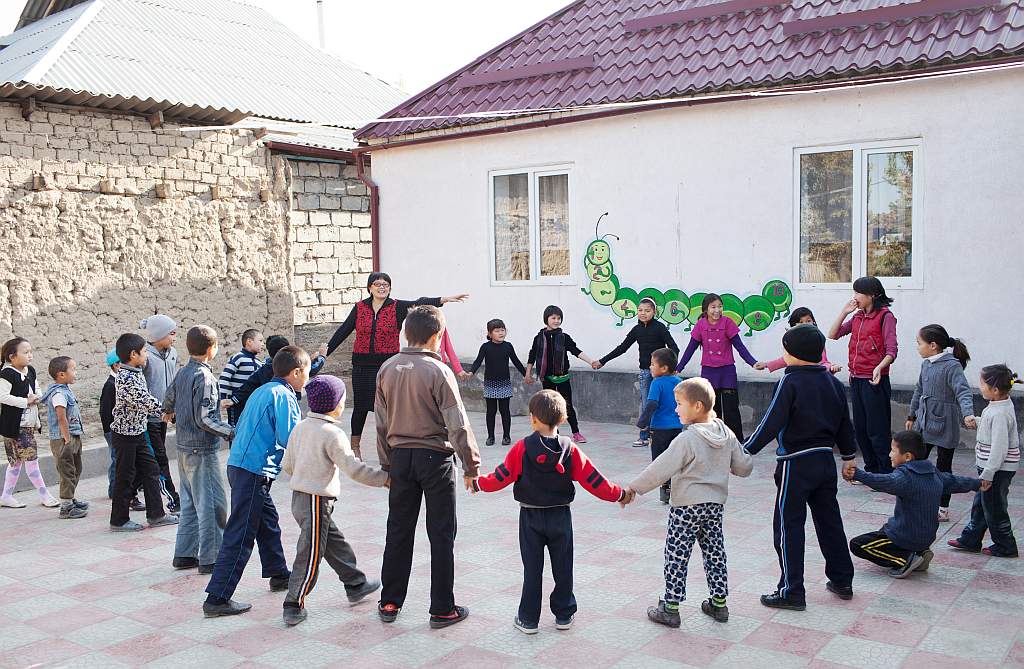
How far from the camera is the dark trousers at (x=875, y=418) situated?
757 centimetres

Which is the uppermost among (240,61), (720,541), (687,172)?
(240,61)

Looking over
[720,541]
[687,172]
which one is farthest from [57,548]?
[687,172]

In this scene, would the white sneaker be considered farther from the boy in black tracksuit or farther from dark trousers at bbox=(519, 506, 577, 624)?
the boy in black tracksuit

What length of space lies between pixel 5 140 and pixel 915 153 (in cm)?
918

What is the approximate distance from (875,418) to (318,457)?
16.0 feet

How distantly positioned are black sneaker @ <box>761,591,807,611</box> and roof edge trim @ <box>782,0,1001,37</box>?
6.68 metres

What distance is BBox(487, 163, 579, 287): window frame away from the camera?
11.2 metres

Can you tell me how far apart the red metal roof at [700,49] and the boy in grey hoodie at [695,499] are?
18.3 ft

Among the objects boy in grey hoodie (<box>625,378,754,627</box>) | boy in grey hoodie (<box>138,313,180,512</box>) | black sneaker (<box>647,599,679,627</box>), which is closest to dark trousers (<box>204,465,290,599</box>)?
boy in grey hoodie (<box>138,313,180,512</box>)

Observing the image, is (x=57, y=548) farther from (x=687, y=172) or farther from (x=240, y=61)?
(x=240, y=61)

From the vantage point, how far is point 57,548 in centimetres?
647

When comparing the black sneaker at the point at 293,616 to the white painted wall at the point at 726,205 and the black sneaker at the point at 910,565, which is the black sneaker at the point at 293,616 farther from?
the white painted wall at the point at 726,205

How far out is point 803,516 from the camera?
4.89 meters

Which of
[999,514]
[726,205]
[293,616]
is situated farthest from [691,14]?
[293,616]
